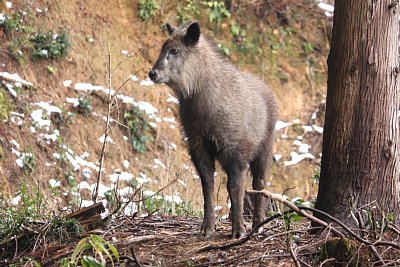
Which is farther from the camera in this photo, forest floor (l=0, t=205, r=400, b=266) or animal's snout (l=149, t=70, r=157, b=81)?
Result: animal's snout (l=149, t=70, r=157, b=81)

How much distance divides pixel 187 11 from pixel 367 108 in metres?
9.49

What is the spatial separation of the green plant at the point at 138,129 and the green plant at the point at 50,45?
5.09 ft

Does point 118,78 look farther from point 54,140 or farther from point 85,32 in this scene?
point 54,140

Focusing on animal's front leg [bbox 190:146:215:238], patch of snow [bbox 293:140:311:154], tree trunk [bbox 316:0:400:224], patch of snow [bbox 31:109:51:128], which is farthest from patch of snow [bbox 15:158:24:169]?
tree trunk [bbox 316:0:400:224]

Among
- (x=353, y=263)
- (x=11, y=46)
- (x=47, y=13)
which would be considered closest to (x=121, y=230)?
(x=353, y=263)

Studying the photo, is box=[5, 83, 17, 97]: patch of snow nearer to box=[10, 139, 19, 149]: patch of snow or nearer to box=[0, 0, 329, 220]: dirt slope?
box=[0, 0, 329, 220]: dirt slope

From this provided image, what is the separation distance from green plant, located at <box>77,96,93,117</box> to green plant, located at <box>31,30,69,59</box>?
92 centimetres

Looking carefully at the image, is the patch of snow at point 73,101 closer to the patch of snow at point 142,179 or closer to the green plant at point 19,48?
the green plant at point 19,48

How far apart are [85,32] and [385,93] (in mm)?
8749

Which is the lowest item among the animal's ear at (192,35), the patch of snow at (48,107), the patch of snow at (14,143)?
the patch of snow at (14,143)

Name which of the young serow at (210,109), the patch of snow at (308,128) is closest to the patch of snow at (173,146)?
the patch of snow at (308,128)

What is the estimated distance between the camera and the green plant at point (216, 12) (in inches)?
614

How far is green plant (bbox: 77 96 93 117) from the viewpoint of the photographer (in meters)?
13.0

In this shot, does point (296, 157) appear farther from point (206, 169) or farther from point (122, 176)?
point (206, 169)
